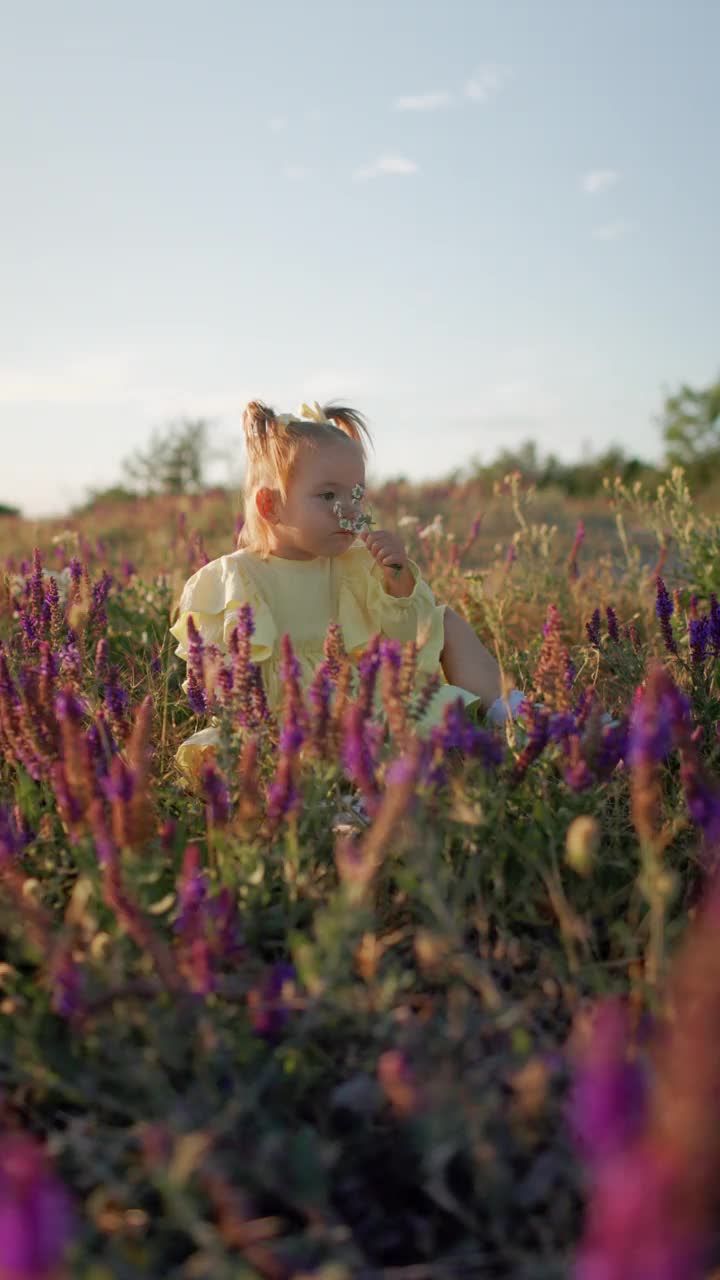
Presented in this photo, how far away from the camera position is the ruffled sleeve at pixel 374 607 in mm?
3709

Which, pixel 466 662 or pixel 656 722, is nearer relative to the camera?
pixel 656 722

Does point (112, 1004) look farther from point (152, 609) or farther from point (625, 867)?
point (152, 609)

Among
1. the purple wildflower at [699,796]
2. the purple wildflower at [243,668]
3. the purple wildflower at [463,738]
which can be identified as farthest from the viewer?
the purple wildflower at [243,668]

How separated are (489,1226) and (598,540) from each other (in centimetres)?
740

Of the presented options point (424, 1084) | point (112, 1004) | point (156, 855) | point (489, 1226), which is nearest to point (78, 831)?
point (156, 855)

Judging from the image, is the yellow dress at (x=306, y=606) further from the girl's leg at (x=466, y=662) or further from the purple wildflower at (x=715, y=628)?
the purple wildflower at (x=715, y=628)

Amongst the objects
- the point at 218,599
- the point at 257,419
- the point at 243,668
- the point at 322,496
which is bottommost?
the point at 243,668

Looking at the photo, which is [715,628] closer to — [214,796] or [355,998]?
[214,796]

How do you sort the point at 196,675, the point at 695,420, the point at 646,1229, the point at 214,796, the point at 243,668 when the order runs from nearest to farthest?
the point at 646,1229 < the point at 214,796 < the point at 243,668 < the point at 196,675 < the point at 695,420

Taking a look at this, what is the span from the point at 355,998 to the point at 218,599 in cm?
226

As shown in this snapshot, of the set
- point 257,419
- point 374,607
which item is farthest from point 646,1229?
point 257,419

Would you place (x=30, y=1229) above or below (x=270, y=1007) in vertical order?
above

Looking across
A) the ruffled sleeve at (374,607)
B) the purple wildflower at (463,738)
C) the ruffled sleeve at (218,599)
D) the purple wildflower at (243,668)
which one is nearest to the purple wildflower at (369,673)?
the purple wildflower at (463,738)

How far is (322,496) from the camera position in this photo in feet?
11.6
